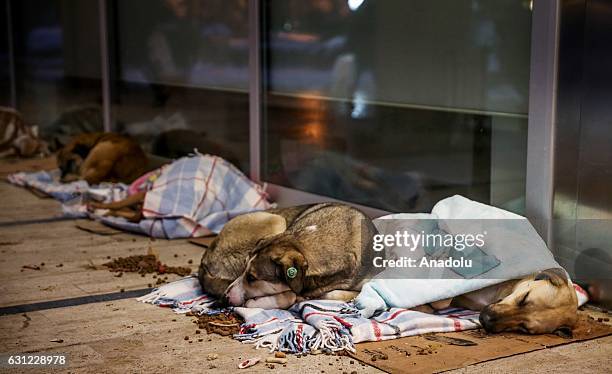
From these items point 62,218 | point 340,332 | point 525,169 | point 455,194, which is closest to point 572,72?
point 525,169

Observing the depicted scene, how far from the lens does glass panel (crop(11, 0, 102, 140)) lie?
12.2 metres

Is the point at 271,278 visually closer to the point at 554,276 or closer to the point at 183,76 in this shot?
the point at 554,276

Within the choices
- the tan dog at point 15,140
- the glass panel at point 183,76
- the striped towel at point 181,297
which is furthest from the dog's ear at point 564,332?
the tan dog at point 15,140

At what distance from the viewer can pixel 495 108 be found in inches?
245

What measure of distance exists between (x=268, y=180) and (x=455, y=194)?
94.5 inches

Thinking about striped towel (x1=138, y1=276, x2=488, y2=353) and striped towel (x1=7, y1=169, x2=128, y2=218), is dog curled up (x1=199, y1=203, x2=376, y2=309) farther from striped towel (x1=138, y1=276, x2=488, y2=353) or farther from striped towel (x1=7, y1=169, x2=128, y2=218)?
striped towel (x1=7, y1=169, x2=128, y2=218)

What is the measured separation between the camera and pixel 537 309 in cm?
496

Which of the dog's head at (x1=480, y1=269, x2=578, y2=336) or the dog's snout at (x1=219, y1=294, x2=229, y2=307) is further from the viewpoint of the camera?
the dog's snout at (x1=219, y1=294, x2=229, y2=307)

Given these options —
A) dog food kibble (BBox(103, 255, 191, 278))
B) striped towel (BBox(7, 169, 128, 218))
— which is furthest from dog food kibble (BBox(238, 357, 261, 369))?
striped towel (BBox(7, 169, 128, 218))

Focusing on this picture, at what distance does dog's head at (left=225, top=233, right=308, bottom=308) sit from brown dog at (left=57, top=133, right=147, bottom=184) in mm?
4558

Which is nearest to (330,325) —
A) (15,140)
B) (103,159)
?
(103,159)

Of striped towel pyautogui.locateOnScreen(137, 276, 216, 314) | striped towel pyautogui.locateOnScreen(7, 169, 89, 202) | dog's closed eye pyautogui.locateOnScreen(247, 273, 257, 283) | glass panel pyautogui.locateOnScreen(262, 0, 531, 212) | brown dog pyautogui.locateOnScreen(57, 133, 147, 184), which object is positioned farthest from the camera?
brown dog pyautogui.locateOnScreen(57, 133, 147, 184)

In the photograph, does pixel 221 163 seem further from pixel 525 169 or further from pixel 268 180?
pixel 525 169
